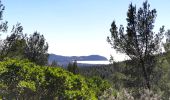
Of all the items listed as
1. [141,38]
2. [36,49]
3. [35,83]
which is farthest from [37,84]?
[36,49]

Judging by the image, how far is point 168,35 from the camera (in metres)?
58.3

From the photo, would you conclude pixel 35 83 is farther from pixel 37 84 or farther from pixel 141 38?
pixel 141 38

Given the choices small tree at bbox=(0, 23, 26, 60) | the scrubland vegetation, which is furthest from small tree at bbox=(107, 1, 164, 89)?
small tree at bbox=(0, 23, 26, 60)

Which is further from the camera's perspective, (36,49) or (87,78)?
(36,49)

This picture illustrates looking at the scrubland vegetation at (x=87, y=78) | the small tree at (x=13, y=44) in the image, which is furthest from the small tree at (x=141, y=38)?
the small tree at (x=13, y=44)

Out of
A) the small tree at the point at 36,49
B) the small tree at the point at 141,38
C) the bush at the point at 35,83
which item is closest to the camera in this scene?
the bush at the point at 35,83

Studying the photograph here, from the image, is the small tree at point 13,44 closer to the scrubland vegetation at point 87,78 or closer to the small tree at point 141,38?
the scrubland vegetation at point 87,78

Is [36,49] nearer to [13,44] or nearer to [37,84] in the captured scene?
[13,44]

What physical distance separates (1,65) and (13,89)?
1.74 m

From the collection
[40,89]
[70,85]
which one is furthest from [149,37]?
[40,89]

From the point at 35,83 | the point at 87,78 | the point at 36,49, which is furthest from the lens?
the point at 36,49

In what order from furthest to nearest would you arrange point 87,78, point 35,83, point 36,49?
point 36,49 < point 87,78 < point 35,83

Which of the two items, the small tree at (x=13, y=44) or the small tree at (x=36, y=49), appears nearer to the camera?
the small tree at (x=13, y=44)

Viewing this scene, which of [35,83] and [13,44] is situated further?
[13,44]
